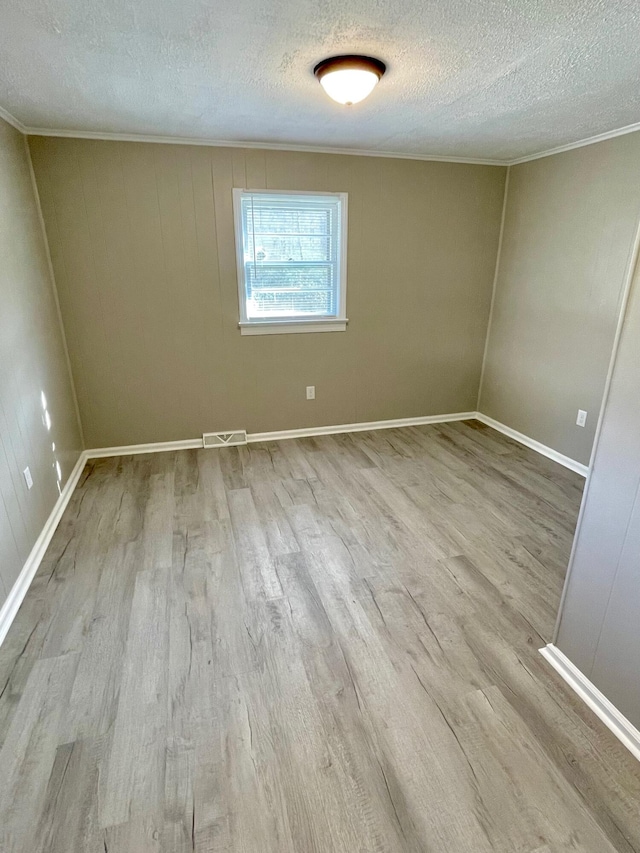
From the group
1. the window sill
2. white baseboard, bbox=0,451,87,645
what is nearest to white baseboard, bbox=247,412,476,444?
the window sill

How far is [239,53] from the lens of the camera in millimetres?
1754

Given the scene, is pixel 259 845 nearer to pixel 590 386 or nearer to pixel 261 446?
pixel 261 446

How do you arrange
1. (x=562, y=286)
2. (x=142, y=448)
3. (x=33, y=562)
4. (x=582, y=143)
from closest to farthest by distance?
(x=33, y=562) < (x=582, y=143) < (x=562, y=286) < (x=142, y=448)

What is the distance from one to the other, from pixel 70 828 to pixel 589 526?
1.84 meters

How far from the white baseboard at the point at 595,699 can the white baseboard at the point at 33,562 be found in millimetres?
2256

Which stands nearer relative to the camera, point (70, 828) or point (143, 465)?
point (70, 828)

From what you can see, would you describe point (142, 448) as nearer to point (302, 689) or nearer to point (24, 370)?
point (24, 370)

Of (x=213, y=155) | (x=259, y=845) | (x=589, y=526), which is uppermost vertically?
(x=213, y=155)

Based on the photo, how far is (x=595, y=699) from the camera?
1543 millimetres

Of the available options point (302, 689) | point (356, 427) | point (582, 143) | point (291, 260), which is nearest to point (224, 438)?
point (356, 427)

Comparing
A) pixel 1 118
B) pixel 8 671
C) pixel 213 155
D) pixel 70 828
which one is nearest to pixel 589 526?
pixel 70 828

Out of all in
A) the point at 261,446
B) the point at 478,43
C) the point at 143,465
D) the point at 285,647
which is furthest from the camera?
the point at 261,446

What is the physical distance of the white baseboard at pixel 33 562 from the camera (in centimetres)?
191

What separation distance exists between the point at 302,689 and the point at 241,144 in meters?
3.38
